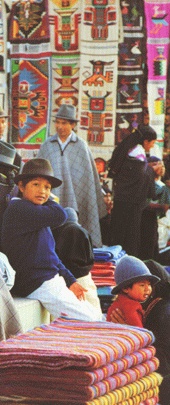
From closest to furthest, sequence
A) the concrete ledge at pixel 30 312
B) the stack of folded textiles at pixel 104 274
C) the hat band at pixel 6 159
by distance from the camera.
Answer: the concrete ledge at pixel 30 312
the hat band at pixel 6 159
the stack of folded textiles at pixel 104 274

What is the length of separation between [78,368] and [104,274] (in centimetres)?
351

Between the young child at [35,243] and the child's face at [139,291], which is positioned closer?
the child's face at [139,291]

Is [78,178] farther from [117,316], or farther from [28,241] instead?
[117,316]

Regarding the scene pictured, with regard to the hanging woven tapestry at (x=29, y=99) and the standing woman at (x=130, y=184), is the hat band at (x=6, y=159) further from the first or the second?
the hanging woven tapestry at (x=29, y=99)

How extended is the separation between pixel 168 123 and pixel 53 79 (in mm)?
1254

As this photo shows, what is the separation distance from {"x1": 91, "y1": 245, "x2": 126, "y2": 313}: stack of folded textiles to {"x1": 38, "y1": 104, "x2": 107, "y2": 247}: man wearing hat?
2056 millimetres

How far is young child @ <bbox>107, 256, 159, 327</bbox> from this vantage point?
4.68 m

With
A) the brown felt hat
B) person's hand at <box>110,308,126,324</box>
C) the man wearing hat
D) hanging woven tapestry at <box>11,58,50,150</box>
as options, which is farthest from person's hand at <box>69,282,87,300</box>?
hanging woven tapestry at <box>11,58,50,150</box>

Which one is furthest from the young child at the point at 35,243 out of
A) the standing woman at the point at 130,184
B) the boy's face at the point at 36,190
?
the standing woman at the point at 130,184

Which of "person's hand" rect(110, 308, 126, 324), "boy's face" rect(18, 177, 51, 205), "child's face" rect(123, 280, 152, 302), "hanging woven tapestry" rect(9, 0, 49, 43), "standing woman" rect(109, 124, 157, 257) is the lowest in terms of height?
"standing woman" rect(109, 124, 157, 257)

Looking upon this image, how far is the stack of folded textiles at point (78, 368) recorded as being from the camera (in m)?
2.87

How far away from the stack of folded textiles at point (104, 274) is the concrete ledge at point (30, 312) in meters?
1.13

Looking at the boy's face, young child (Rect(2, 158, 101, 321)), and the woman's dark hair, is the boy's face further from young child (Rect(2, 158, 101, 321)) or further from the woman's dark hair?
the woman's dark hair

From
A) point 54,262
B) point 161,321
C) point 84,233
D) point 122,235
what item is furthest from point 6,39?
point 161,321
